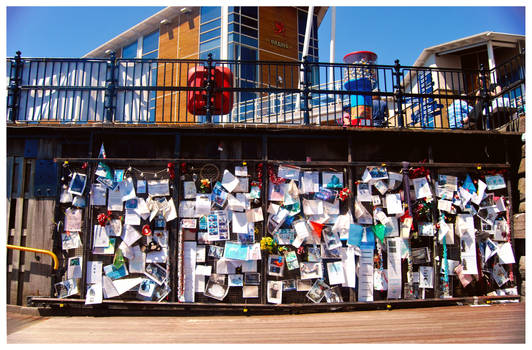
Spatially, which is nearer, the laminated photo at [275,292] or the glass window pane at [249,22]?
the laminated photo at [275,292]

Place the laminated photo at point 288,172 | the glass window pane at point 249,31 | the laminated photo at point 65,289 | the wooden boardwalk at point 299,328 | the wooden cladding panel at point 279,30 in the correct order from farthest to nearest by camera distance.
Result: the wooden cladding panel at point 279,30 → the glass window pane at point 249,31 → the laminated photo at point 288,172 → the laminated photo at point 65,289 → the wooden boardwalk at point 299,328

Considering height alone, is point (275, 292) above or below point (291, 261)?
below

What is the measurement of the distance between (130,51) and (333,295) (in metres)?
22.7

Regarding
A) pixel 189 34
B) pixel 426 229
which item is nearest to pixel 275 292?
pixel 426 229

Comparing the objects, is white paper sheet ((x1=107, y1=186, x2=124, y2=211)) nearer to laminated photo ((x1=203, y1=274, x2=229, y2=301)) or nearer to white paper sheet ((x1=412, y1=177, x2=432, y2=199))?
laminated photo ((x1=203, y1=274, x2=229, y2=301))

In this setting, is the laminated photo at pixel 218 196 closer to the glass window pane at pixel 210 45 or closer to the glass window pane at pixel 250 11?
the glass window pane at pixel 210 45

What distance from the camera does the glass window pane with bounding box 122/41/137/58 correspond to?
23031 mm

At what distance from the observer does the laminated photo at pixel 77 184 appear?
5.92 metres

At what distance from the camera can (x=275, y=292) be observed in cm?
583

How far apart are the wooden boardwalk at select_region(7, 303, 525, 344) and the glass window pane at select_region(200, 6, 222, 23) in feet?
56.3

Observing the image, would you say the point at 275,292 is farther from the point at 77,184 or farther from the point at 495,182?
the point at 495,182

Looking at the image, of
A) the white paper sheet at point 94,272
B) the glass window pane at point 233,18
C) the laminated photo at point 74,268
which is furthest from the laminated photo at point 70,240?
the glass window pane at point 233,18

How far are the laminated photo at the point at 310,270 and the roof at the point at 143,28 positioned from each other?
18783mm
